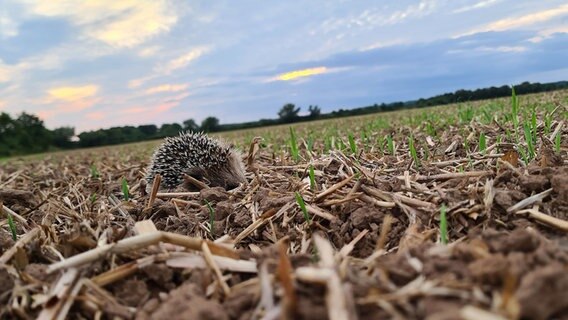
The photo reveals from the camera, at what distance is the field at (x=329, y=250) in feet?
4.70

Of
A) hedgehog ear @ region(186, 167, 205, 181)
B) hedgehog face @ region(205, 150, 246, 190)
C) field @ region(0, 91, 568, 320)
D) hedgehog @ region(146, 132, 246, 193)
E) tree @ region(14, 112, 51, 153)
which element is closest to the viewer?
field @ region(0, 91, 568, 320)

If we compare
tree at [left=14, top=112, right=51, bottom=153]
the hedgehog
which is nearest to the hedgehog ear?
the hedgehog

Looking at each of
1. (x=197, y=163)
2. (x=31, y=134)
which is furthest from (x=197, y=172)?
(x=31, y=134)

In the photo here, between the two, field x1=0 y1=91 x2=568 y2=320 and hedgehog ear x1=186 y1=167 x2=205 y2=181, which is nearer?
field x1=0 y1=91 x2=568 y2=320

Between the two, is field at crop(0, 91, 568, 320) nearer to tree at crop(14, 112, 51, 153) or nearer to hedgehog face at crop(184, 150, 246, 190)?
hedgehog face at crop(184, 150, 246, 190)

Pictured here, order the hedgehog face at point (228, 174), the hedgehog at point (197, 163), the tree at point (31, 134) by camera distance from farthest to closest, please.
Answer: the tree at point (31, 134), the hedgehog at point (197, 163), the hedgehog face at point (228, 174)

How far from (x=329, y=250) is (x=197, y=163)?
12.5ft

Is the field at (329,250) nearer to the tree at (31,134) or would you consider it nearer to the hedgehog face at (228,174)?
the hedgehog face at (228,174)

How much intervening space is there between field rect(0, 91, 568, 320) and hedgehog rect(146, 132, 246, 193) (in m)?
0.65

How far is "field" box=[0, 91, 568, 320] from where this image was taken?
1.43 m

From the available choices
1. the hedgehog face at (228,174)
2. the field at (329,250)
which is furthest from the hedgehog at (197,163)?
the field at (329,250)

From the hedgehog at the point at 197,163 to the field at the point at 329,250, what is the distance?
2.13ft

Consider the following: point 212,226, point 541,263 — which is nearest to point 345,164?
point 212,226

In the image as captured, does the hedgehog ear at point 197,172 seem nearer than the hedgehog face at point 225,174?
No
